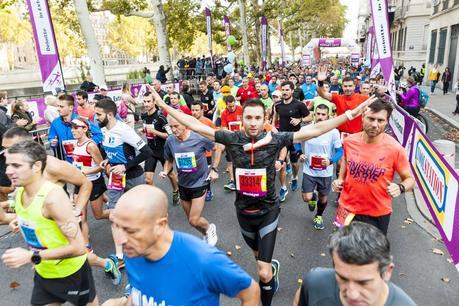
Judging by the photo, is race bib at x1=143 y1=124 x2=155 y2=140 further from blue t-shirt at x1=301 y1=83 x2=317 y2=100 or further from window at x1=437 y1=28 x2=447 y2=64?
window at x1=437 y1=28 x2=447 y2=64

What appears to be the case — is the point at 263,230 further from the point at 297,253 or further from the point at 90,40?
the point at 90,40

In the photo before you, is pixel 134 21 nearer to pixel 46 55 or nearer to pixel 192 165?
pixel 46 55

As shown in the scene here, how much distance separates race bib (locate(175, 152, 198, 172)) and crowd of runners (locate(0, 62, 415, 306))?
0.06 feet

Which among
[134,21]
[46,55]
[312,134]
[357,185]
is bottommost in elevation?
[357,185]

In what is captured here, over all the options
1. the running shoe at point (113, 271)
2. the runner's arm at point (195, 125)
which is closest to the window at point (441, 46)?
the runner's arm at point (195, 125)

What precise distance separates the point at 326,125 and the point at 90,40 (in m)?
12.9

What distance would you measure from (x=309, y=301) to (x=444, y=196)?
3.10 m

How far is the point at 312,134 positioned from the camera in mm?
3455

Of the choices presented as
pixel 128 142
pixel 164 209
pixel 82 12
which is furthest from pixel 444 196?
pixel 82 12

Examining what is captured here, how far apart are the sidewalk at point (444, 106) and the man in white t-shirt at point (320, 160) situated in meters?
9.35

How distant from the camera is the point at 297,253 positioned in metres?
4.98

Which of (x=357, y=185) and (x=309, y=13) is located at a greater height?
(x=309, y=13)

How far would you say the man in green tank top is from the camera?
8.51ft

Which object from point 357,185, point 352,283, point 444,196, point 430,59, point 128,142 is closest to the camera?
point 352,283
